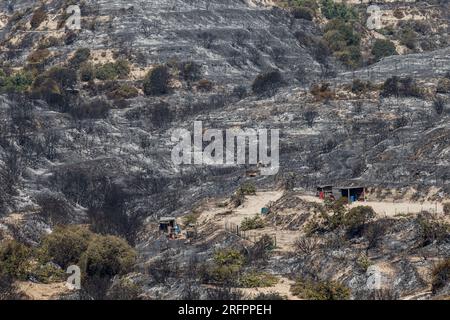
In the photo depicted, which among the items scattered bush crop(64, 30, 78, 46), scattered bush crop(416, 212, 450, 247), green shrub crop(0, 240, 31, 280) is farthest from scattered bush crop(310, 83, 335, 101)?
green shrub crop(0, 240, 31, 280)

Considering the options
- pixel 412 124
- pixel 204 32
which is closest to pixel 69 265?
pixel 412 124

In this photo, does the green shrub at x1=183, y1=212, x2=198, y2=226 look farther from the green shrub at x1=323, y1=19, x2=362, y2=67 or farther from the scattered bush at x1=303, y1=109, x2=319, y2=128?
the green shrub at x1=323, y1=19, x2=362, y2=67

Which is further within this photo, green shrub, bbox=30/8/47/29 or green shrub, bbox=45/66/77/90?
green shrub, bbox=30/8/47/29

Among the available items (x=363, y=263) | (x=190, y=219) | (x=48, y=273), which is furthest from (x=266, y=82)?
(x=363, y=263)

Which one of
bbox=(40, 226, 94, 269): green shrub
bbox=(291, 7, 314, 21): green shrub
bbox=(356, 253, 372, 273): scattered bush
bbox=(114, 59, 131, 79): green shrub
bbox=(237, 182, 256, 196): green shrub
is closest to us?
bbox=(356, 253, 372, 273): scattered bush

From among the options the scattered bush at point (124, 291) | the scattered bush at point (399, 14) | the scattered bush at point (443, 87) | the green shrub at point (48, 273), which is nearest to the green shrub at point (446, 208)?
the scattered bush at point (124, 291)

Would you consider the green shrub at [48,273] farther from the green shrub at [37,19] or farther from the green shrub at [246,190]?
the green shrub at [37,19]

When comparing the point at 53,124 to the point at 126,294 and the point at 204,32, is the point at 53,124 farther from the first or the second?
the point at 126,294
